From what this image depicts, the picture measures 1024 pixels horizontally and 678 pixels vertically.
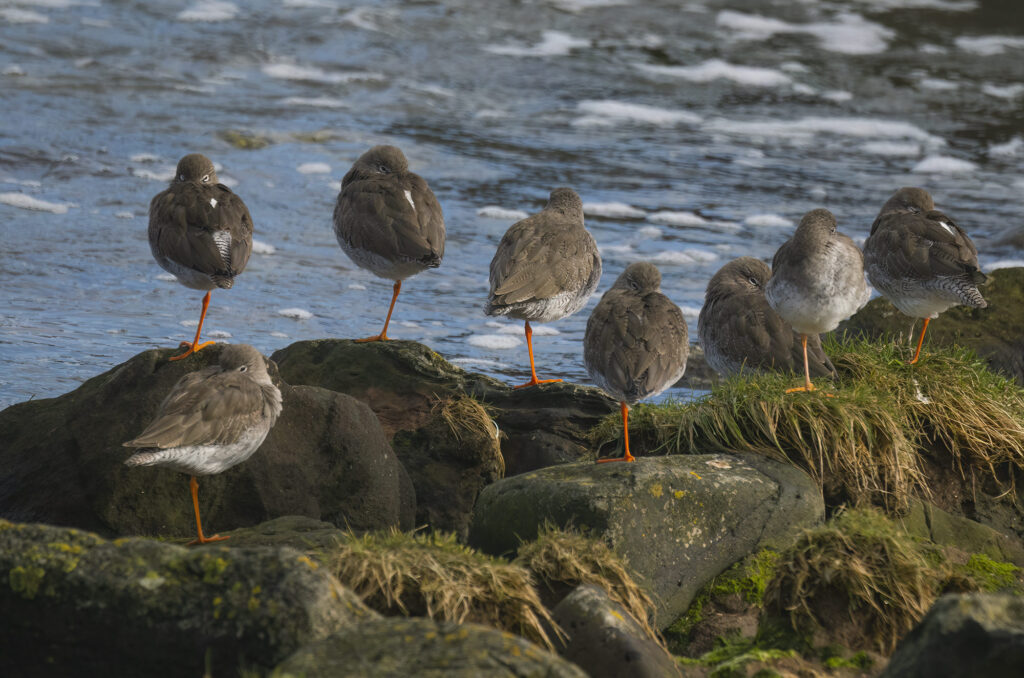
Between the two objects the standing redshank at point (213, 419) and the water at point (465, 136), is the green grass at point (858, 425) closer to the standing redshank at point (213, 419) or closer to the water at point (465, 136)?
the standing redshank at point (213, 419)

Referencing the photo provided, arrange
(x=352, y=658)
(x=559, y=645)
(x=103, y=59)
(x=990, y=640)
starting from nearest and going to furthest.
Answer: (x=352, y=658), (x=990, y=640), (x=559, y=645), (x=103, y=59)

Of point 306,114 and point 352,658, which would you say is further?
point 306,114

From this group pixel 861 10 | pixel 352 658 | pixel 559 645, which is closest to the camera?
pixel 352 658

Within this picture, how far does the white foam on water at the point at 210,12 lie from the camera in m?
24.4

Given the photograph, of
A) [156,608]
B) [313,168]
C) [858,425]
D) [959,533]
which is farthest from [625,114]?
[156,608]

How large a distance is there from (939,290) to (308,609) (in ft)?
19.8

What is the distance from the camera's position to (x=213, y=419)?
6203mm

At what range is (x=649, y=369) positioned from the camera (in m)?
6.81

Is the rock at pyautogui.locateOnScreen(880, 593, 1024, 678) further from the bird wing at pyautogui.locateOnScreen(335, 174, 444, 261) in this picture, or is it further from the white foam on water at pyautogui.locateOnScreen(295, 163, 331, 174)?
the white foam on water at pyautogui.locateOnScreen(295, 163, 331, 174)

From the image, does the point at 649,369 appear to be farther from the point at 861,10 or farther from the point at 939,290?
the point at 861,10

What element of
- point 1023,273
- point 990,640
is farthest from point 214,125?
point 990,640

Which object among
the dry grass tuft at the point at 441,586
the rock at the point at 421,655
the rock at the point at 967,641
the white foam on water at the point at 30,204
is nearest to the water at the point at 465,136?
the white foam on water at the point at 30,204

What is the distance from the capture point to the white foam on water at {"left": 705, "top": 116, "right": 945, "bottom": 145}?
68.7 ft

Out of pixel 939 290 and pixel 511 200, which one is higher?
pixel 939 290
